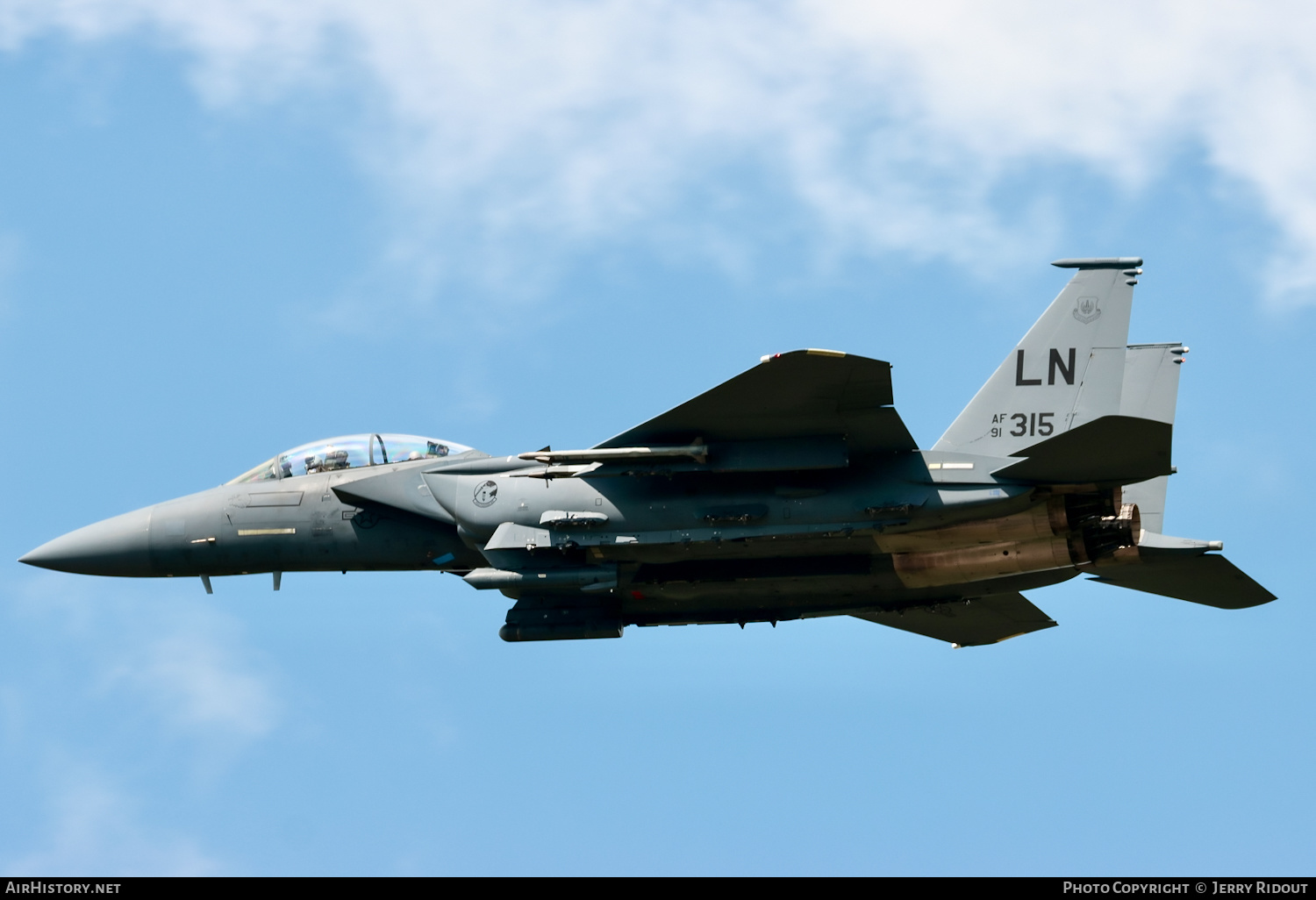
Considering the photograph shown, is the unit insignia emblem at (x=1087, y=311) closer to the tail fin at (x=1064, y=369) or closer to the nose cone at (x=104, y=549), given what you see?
the tail fin at (x=1064, y=369)

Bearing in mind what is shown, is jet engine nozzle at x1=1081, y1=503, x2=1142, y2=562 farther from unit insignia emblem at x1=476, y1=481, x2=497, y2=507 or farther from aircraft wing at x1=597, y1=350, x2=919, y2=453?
unit insignia emblem at x1=476, y1=481, x2=497, y2=507

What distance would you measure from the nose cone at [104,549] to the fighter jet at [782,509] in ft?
0.12

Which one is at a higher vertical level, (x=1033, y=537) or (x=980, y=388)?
(x=980, y=388)

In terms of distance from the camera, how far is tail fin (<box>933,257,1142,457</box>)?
68.8ft

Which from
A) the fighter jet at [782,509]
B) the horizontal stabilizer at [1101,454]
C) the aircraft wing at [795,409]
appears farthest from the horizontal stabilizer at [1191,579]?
the aircraft wing at [795,409]

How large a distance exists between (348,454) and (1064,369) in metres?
10.1

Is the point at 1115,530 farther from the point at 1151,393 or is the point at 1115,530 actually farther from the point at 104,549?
the point at 104,549

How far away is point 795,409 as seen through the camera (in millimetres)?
19094

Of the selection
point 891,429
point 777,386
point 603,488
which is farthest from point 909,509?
point 603,488
